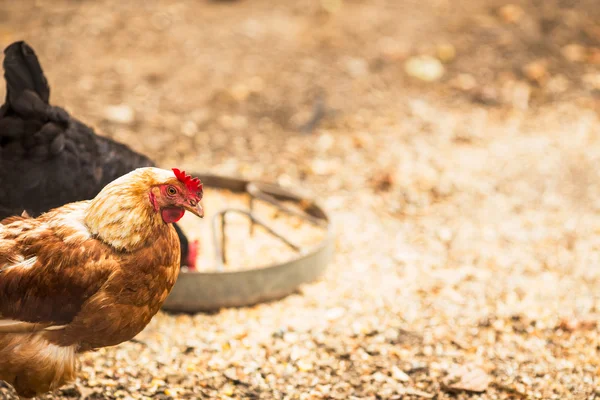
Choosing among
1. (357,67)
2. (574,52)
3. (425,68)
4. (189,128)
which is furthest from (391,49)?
(189,128)

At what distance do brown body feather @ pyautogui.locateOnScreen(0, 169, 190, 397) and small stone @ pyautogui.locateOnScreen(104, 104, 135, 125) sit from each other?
3744 mm

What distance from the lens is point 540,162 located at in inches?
237

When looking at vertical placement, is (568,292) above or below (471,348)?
above

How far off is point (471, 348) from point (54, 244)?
7.07 feet

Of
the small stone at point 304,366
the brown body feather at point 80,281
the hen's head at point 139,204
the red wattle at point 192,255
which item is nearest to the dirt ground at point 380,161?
the small stone at point 304,366

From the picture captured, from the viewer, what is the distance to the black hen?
2885 mm

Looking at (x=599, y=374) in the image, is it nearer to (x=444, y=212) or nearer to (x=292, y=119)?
(x=444, y=212)

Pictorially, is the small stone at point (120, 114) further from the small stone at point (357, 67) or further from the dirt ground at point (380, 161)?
the small stone at point (357, 67)

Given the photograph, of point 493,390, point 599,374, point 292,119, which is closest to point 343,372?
point 493,390

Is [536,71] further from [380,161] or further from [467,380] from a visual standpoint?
[467,380]

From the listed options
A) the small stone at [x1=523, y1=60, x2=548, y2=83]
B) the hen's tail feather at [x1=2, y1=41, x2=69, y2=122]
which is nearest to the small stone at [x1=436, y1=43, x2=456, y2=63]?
the small stone at [x1=523, y1=60, x2=548, y2=83]

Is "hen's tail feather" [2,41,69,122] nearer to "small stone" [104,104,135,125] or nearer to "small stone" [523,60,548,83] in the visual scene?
"small stone" [104,104,135,125]

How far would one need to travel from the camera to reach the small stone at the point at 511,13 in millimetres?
8284

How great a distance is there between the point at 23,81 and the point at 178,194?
1101mm
